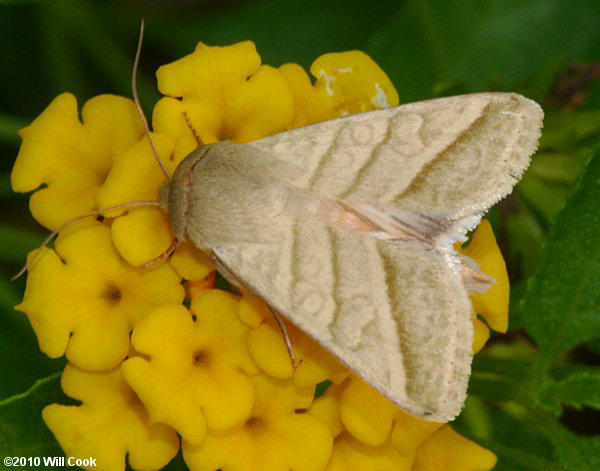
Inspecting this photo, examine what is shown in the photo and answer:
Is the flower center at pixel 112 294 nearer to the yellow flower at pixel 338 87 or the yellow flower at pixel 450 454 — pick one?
the yellow flower at pixel 338 87

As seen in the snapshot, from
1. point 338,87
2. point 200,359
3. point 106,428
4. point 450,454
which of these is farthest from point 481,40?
point 106,428

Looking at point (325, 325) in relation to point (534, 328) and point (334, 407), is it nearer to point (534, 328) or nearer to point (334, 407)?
point (334, 407)

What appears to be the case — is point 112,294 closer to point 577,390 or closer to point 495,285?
point 495,285

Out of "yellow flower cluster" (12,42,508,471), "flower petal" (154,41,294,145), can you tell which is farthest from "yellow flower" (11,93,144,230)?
"flower petal" (154,41,294,145)

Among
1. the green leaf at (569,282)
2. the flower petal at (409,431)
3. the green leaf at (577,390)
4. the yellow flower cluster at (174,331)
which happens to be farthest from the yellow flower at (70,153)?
the green leaf at (577,390)

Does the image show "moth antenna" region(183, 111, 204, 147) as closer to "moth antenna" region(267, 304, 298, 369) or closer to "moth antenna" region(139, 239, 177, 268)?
"moth antenna" region(139, 239, 177, 268)

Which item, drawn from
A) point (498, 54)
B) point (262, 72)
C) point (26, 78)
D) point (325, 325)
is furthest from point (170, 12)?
point (325, 325)

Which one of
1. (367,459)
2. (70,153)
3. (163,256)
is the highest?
(70,153)

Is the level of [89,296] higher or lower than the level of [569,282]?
higher
